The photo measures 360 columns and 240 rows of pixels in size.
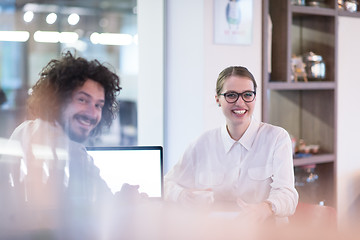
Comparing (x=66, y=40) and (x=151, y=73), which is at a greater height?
(x=66, y=40)

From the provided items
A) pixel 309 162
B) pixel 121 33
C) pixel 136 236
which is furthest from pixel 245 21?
pixel 136 236

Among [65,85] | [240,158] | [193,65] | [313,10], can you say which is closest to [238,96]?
[240,158]

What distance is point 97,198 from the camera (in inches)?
14.0

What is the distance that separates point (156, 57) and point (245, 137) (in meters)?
1.65

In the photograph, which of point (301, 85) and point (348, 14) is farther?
point (348, 14)

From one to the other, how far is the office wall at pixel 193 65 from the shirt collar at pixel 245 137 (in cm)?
125

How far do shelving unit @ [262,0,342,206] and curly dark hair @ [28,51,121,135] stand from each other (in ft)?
7.74

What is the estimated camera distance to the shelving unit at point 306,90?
2836mm

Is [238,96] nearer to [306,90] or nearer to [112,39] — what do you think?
[112,39]

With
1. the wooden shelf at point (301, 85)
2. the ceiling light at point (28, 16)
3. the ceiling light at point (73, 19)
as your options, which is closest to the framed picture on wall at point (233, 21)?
the wooden shelf at point (301, 85)

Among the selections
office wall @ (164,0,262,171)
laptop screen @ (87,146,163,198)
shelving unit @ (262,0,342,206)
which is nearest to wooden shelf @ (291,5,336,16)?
shelving unit @ (262,0,342,206)

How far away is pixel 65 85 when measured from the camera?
1.25 feet

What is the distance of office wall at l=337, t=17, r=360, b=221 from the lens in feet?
10.4

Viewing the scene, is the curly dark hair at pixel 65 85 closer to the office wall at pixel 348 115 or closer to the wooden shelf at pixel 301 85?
the wooden shelf at pixel 301 85
